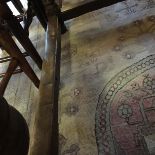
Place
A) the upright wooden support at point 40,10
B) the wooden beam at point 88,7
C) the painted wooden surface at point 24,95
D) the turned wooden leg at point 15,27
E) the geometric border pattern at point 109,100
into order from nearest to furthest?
the geometric border pattern at point 109,100 → the turned wooden leg at point 15,27 → the painted wooden surface at point 24,95 → the upright wooden support at point 40,10 → the wooden beam at point 88,7

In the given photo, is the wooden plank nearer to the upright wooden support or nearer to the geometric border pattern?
the geometric border pattern

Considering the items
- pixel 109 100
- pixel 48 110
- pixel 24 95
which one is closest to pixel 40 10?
pixel 24 95

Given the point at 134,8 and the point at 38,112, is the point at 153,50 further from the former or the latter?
the point at 38,112

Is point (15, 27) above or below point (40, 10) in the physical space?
above

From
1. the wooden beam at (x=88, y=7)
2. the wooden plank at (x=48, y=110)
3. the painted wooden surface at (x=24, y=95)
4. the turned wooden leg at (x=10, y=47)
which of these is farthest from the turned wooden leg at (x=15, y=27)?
the wooden beam at (x=88, y=7)

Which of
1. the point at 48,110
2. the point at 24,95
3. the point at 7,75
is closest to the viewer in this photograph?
the point at 48,110

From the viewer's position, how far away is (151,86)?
84.2 inches

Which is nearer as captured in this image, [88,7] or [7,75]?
[7,75]

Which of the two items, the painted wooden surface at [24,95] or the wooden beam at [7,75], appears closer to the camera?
the wooden beam at [7,75]

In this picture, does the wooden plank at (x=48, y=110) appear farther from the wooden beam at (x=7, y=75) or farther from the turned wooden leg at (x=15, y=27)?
the wooden beam at (x=7, y=75)

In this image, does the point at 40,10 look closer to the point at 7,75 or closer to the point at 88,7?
the point at 88,7

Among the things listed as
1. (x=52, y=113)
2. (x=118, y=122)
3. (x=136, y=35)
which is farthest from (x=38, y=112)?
(x=136, y=35)

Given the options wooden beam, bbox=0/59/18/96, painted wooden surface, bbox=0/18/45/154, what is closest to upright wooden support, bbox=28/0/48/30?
painted wooden surface, bbox=0/18/45/154

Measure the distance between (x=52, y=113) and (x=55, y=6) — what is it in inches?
65.4
